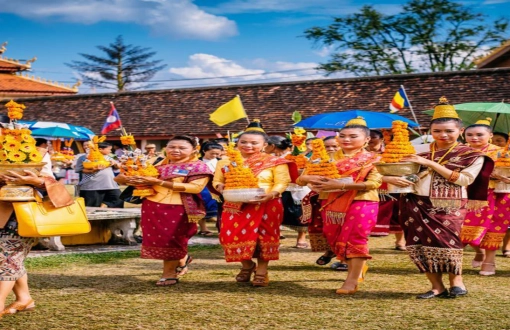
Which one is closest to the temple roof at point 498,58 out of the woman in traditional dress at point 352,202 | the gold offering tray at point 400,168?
the woman in traditional dress at point 352,202

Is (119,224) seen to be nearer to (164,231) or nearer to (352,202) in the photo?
(164,231)

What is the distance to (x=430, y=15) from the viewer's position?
3859 centimetres

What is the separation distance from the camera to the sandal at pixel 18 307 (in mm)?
5324

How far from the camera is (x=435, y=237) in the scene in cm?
571

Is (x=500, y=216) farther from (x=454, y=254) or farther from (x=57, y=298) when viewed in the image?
(x=57, y=298)

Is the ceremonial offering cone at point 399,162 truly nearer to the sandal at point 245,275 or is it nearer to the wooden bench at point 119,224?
the sandal at point 245,275

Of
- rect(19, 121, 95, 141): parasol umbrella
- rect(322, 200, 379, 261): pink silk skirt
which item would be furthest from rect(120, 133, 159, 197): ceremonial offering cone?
rect(19, 121, 95, 141): parasol umbrella

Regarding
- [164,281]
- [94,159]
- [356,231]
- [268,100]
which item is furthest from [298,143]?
[268,100]

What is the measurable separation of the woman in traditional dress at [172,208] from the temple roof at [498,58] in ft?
69.2

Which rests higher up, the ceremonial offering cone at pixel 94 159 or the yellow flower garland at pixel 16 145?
the yellow flower garland at pixel 16 145

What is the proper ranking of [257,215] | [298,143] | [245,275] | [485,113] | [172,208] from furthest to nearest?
[485,113]
[298,143]
[245,275]
[172,208]
[257,215]

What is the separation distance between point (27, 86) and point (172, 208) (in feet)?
107

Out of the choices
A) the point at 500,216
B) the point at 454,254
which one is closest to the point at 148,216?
the point at 454,254

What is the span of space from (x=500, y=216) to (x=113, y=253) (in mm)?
4682
